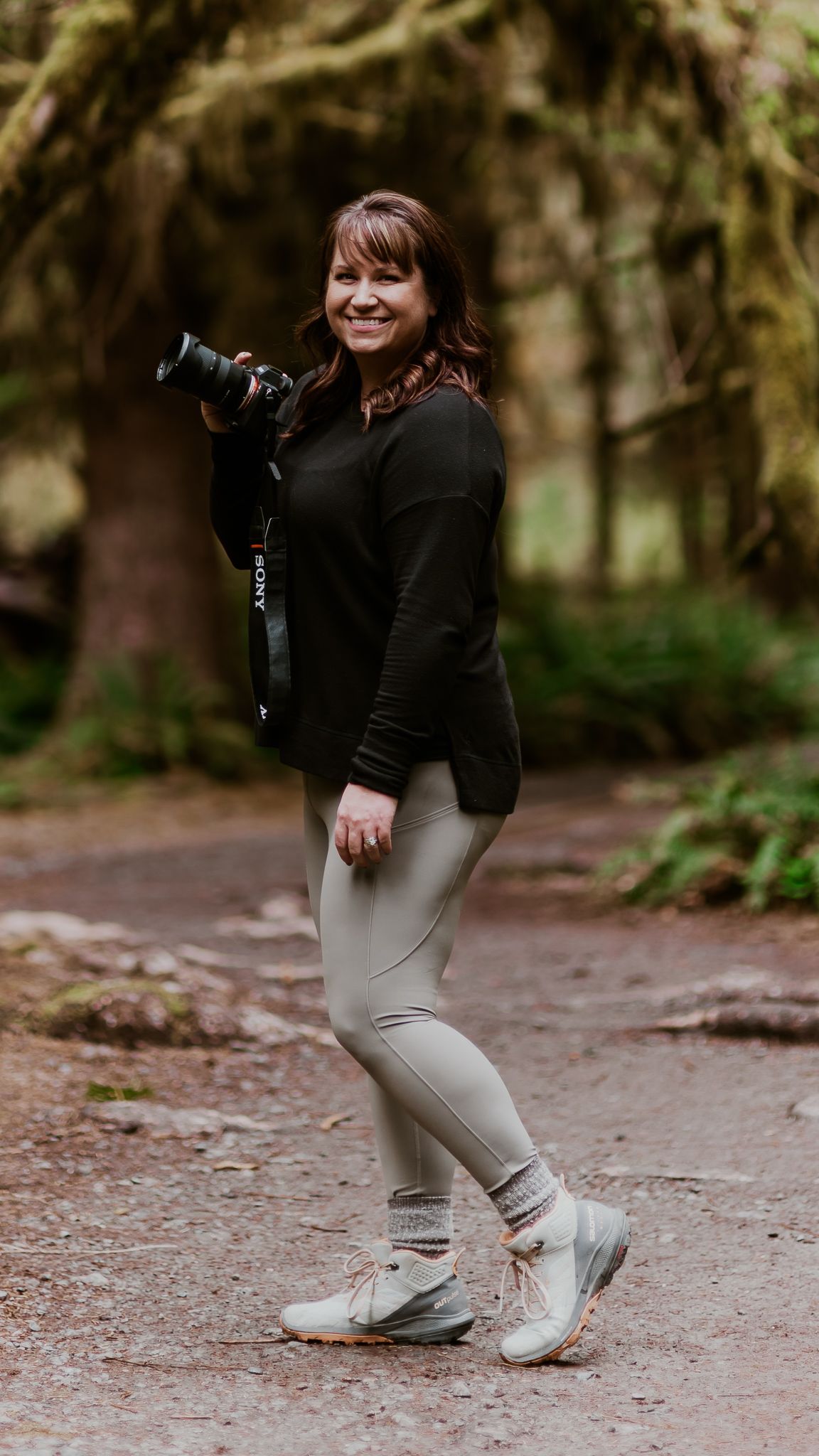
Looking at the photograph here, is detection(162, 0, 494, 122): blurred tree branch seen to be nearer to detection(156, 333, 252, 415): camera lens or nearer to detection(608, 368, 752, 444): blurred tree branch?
detection(608, 368, 752, 444): blurred tree branch

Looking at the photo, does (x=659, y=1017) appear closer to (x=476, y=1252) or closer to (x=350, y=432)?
(x=476, y=1252)

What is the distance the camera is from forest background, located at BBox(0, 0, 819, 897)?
291 inches

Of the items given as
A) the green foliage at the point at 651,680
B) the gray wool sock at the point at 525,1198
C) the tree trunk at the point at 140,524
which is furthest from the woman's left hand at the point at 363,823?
the green foliage at the point at 651,680

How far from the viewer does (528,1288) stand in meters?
3.23

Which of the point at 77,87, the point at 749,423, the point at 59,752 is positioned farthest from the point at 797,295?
the point at 59,752

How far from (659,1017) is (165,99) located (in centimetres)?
438

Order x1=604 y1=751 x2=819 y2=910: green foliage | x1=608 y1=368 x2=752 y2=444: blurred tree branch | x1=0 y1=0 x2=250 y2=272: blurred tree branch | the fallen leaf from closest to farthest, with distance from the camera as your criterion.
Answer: the fallen leaf < x1=0 y1=0 x2=250 y2=272: blurred tree branch < x1=604 y1=751 x2=819 y2=910: green foliage < x1=608 y1=368 x2=752 y2=444: blurred tree branch

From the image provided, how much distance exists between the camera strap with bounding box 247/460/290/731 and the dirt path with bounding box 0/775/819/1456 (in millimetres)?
1341

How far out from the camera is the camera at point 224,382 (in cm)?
315

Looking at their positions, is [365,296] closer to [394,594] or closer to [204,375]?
[204,375]

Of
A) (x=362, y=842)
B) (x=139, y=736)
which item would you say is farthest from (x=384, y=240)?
(x=139, y=736)

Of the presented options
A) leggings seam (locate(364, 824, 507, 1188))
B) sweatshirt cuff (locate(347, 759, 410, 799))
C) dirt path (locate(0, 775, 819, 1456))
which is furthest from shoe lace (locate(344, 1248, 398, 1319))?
sweatshirt cuff (locate(347, 759, 410, 799))

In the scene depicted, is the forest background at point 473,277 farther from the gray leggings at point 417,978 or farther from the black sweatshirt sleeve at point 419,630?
the gray leggings at point 417,978

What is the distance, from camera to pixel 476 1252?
3.91 metres
